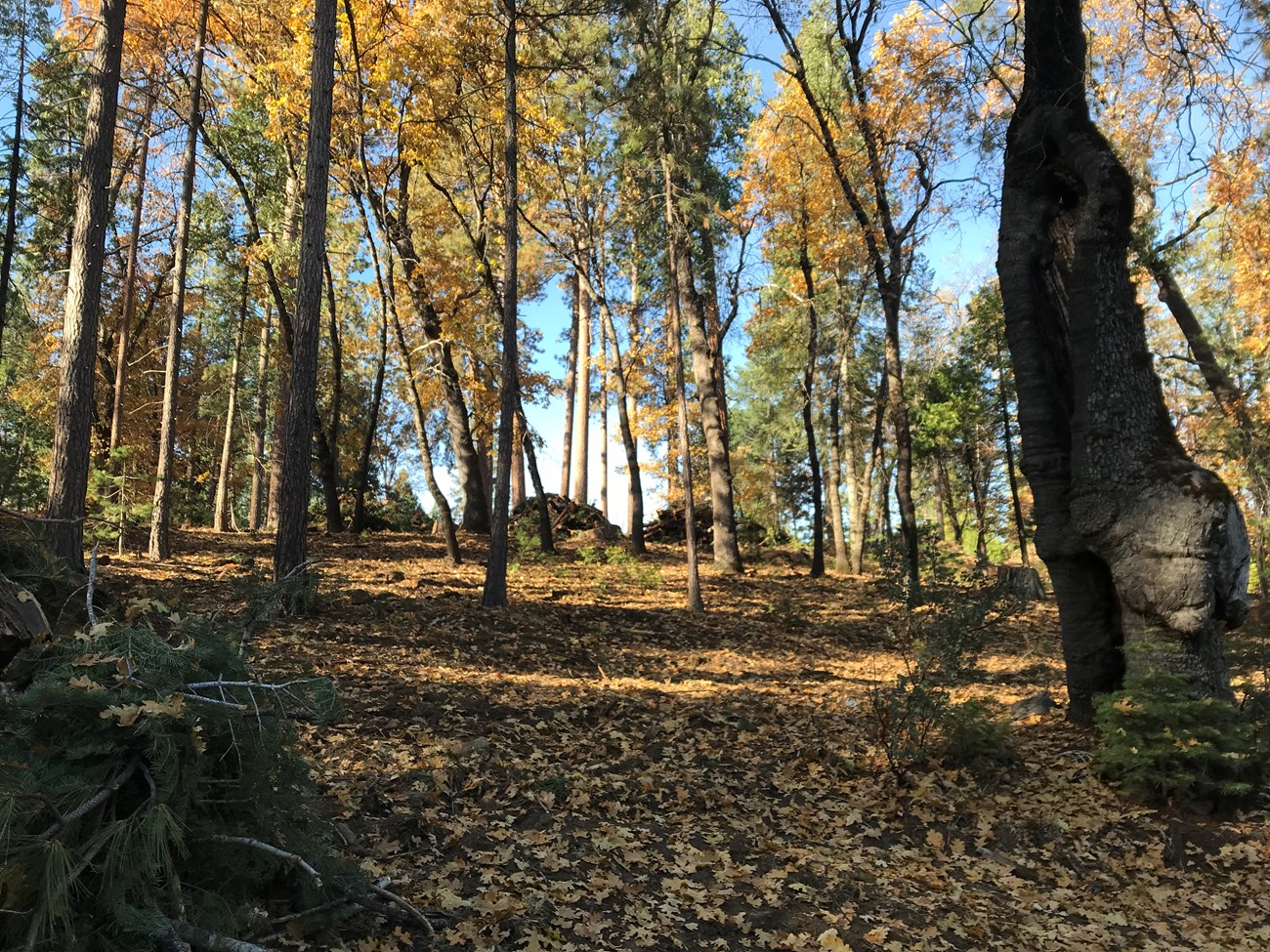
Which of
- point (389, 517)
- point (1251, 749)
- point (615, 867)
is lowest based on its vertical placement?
point (615, 867)

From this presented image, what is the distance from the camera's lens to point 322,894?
133 inches

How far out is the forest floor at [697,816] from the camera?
409cm

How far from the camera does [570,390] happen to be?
86.3ft

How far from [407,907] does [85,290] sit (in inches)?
327

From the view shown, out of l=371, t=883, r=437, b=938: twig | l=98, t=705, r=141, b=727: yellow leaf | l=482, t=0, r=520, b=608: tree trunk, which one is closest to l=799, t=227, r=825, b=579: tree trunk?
l=482, t=0, r=520, b=608: tree trunk

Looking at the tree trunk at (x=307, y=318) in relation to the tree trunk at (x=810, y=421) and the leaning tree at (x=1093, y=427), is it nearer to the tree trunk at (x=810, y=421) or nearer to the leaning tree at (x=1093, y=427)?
the leaning tree at (x=1093, y=427)

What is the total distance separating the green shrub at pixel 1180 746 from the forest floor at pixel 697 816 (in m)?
0.21

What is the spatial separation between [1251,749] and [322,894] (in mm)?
6369

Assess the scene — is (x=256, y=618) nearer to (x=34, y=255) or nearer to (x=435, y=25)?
(x=435, y=25)

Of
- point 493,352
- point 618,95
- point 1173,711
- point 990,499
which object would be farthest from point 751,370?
point 1173,711

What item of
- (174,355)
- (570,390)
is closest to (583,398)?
(570,390)

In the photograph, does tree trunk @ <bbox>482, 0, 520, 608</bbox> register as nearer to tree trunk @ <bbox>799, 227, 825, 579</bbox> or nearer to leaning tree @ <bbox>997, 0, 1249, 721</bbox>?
leaning tree @ <bbox>997, 0, 1249, 721</bbox>

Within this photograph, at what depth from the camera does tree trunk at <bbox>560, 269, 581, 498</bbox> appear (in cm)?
2548

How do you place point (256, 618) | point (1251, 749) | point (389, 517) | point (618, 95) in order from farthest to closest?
point (389, 517) → point (618, 95) → point (1251, 749) → point (256, 618)
